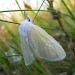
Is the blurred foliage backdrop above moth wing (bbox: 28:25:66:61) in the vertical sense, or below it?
above

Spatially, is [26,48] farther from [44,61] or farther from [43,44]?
[44,61]

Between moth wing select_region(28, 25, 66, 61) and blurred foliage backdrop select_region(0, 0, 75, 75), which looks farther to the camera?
blurred foliage backdrop select_region(0, 0, 75, 75)

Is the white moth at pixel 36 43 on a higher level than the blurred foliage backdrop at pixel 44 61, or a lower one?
lower

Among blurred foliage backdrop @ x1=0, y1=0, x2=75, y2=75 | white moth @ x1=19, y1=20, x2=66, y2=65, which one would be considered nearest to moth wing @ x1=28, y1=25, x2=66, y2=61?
white moth @ x1=19, y1=20, x2=66, y2=65

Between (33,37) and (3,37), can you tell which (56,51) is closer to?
(33,37)

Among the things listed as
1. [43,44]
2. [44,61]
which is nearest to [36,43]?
[43,44]

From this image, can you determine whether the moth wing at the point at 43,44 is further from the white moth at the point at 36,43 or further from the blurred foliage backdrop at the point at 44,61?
the blurred foliage backdrop at the point at 44,61

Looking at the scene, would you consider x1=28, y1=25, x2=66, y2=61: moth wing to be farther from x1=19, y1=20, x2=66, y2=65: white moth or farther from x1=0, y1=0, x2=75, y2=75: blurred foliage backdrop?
x1=0, y1=0, x2=75, y2=75: blurred foliage backdrop

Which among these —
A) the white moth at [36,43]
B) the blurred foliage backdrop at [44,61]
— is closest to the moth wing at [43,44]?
the white moth at [36,43]
